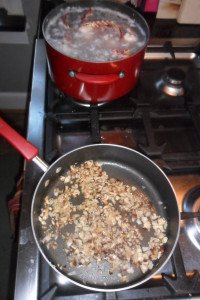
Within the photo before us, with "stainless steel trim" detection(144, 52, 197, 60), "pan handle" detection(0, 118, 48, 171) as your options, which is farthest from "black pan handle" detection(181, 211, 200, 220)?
"stainless steel trim" detection(144, 52, 197, 60)

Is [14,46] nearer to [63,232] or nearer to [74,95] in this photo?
[74,95]

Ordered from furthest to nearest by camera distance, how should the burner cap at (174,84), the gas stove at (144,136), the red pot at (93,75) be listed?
the burner cap at (174,84)
the red pot at (93,75)
the gas stove at (144,136)

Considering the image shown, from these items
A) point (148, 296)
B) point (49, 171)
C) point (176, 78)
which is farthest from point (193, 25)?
point (148, 296)

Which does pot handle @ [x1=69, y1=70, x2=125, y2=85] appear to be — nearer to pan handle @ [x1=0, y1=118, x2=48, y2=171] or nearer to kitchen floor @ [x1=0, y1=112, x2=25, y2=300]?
pan handle @ [x1=0, y1=118, x2=48, y2=171]

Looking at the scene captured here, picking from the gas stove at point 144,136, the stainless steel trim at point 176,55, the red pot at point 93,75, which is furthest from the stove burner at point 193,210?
the stainless steel trim at point 176,55

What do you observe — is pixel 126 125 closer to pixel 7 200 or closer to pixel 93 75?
pixel 93 75

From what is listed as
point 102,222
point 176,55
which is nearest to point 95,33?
point 176,55

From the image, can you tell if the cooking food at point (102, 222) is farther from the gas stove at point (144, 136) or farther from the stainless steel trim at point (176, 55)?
the stainless steel trim at point (176, 55)
